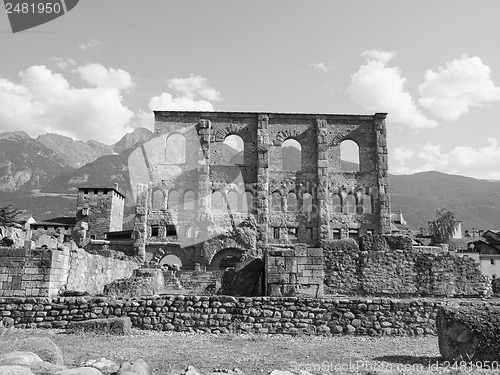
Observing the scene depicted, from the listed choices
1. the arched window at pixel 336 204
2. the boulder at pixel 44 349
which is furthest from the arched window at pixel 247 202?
the boulder at pixel 44 349

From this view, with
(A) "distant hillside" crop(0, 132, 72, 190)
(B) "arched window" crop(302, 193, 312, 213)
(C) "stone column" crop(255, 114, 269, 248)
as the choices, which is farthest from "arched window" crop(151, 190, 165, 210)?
(A) "distant hillside" crop(0, 132, 72, 190)

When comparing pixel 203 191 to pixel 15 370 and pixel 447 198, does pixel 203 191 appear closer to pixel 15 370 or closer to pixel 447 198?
pixel 15 370

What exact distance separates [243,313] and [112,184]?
11564 cm

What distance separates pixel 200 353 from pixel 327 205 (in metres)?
28.4

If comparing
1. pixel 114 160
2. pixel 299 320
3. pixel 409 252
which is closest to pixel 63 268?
pixel 299 320

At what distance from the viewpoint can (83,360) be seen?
626 centimetres

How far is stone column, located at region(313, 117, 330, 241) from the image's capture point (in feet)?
112

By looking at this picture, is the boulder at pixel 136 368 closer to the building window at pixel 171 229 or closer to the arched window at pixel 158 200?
the building window at pixel 171 229

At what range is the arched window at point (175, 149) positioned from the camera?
36.1 m

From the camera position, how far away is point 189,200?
115 ft

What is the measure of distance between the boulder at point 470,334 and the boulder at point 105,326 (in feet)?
19.6

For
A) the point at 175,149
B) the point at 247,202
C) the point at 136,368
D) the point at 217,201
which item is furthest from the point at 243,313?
the point at 175,149

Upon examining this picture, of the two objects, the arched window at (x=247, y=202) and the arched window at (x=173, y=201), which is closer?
the arched window at (x=247, y=202)

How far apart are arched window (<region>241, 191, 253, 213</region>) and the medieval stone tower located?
18.7 metres
